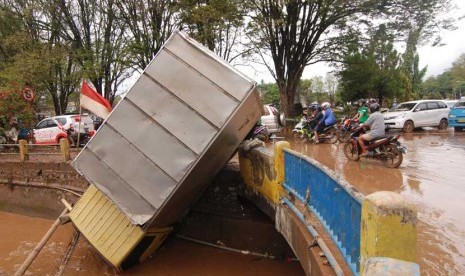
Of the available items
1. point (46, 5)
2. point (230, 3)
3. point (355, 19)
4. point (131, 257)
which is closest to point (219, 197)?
point (131, 257)

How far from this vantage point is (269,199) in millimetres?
6273

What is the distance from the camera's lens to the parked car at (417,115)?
1825 centimetres

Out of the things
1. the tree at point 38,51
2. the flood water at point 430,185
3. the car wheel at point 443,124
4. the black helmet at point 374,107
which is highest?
the tree at point 38,51

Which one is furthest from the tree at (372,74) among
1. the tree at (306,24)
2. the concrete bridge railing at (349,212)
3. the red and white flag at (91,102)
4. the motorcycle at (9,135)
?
A: the concrete bridge railing at (349,212)

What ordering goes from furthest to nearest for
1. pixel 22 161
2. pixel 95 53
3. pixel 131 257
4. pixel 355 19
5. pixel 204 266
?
pixel 95 53 → pixel 355 19 → pixel 22 161 → pixel 204 266 → pixel 131 257

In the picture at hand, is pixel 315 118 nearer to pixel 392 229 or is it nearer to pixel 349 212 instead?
pixel 349 212

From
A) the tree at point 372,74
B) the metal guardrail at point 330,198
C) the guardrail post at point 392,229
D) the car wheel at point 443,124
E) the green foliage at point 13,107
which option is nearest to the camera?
the guardrail post at point 392,229

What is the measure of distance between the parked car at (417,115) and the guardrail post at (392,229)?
17.6m

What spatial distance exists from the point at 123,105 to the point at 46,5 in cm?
1856

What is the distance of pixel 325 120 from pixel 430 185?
691 centimetres

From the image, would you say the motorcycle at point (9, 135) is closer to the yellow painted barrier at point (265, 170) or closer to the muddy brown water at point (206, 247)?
the muddy brown water at point (206, 247)

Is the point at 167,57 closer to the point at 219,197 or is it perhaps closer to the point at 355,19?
the point at 219,197

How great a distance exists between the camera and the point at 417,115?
18328mm

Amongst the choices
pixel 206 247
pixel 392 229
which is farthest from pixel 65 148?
pixel 392 229
